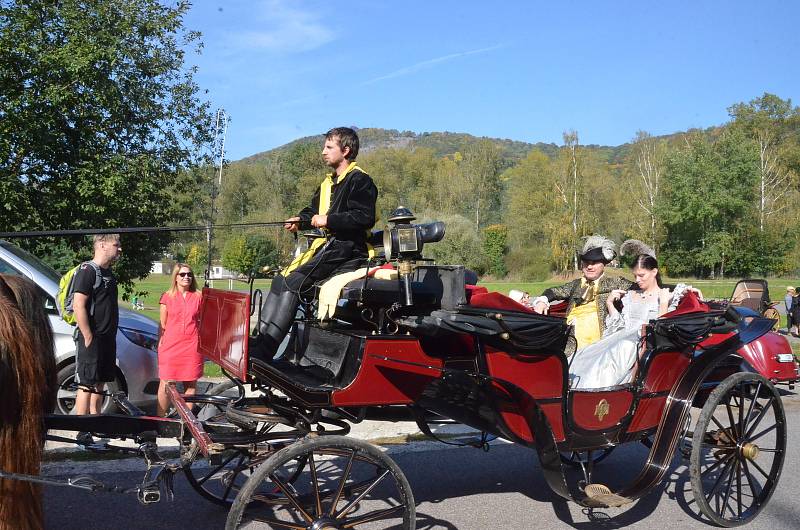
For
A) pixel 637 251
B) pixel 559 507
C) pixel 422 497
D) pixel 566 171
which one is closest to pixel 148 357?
pixel 422 497

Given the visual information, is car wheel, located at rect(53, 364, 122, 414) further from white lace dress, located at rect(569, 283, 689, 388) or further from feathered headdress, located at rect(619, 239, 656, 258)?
feathered headdress, located at rect(619, 239, 656, 258)

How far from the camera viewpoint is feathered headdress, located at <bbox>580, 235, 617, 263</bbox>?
5660 mm

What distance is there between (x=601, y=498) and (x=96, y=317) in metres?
3.89

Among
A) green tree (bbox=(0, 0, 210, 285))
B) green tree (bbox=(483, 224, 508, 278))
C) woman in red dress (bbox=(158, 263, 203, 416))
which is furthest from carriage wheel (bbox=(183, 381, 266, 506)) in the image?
green tree (bbox=(483, 224, 508, 278))

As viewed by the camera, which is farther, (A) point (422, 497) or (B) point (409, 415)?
(A) point (422, 497)

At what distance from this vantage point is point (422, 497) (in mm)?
5062

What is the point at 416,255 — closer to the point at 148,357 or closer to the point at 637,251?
the point at 637,251

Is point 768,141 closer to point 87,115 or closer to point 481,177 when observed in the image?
point 481,177

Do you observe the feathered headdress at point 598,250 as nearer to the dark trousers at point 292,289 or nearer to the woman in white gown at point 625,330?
the woman in white gown at point 625,330

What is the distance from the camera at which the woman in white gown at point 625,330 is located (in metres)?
4.83

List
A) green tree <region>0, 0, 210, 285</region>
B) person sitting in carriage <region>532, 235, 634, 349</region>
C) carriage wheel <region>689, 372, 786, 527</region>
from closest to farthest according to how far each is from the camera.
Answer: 1. carriage wheel <region>689, 372, 786, 527</region>
2. person sitting in carriage <region>532, 235, 634, 349</region>
3. green tree <region>0, 0, 210, 285</region>

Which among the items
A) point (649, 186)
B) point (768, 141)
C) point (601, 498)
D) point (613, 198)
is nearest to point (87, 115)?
point (601, 498)

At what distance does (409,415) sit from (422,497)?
0.95 m

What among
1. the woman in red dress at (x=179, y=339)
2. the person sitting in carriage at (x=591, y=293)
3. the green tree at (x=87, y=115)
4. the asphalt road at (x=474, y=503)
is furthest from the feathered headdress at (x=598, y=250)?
the green tree at (x=87, y=115)
